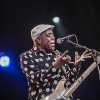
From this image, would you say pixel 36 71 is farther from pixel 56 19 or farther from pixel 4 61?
pixel 56 19

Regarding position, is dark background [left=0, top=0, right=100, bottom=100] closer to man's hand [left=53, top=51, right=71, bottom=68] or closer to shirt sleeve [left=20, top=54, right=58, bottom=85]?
shirt sleeve [left=20, top=54, right=58, bottom=85]

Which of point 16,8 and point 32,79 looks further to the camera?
point 16,8

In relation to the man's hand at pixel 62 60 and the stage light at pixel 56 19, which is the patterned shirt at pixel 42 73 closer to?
the man's hand at pixel 62 60

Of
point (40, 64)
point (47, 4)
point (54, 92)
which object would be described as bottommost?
point (54, 92)

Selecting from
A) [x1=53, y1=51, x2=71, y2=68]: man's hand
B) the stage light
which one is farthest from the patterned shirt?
the stage light

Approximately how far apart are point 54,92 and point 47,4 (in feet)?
7.83

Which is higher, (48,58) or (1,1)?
(1,1)

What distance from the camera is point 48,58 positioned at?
361 cm

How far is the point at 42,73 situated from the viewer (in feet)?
11.2

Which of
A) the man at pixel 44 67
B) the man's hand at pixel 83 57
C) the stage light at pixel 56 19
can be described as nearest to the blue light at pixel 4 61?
the stage light at pixel 56 19

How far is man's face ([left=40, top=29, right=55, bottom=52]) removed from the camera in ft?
12.0

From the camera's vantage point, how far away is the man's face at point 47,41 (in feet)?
12.0

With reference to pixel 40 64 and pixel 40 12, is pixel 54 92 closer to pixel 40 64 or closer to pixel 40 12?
pixel 40 64

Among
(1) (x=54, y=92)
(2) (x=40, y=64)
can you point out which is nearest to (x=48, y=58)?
(2) (x=40, y=64)
